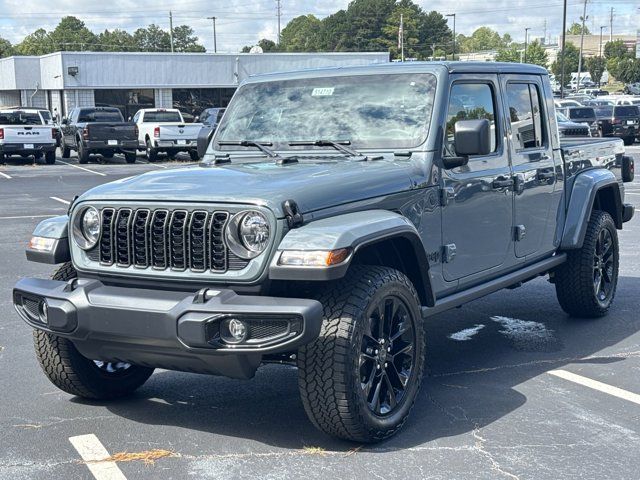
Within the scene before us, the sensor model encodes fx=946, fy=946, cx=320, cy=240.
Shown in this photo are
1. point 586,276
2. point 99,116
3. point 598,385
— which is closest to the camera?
point 598,385

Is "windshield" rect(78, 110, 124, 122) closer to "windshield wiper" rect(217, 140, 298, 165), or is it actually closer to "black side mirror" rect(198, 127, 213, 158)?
"black side mirror" rect(198, 127, 213, 158)

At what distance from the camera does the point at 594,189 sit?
7348 mm

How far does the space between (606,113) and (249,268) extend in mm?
34765

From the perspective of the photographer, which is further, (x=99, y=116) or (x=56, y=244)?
(x=99, y=116)

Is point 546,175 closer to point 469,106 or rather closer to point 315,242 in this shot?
point 469,106

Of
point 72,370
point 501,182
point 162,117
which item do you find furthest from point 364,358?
point 162,117

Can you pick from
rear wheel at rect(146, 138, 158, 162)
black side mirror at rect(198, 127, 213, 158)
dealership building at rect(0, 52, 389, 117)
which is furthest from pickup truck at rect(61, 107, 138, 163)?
black side mirror at rect(198, 127, 213, 158)

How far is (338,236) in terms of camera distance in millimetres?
4473

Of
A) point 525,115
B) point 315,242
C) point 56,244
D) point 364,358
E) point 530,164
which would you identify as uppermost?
point 525,115

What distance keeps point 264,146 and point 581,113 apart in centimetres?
3302

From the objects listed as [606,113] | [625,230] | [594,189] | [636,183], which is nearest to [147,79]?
[606,113]

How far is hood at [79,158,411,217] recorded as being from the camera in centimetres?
466

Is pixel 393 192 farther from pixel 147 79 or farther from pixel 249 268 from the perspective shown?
pixel 147 79

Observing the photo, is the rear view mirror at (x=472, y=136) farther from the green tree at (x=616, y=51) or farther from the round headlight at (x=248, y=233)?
the green tree at (x=616, y=51)
